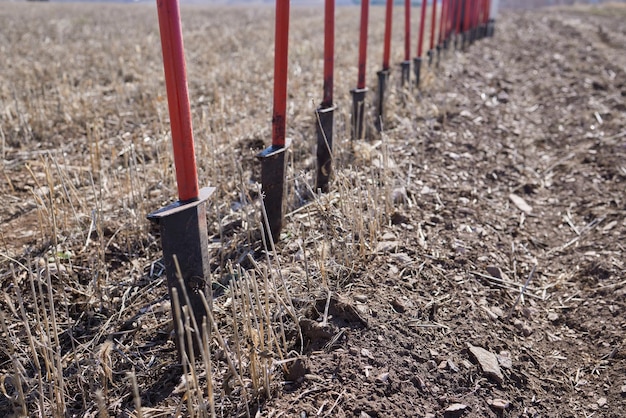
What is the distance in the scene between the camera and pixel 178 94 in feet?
5.66

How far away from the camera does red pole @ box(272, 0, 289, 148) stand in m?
2.39

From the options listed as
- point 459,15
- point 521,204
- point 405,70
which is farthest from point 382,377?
point 459,15

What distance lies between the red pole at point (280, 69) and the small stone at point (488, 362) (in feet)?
4.02

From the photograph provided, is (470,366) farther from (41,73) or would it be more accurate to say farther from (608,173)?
(41,73)

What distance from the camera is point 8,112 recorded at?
428 centimetres

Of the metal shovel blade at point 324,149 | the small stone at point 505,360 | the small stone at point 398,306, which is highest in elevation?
the metal shovel blade at point 324,149

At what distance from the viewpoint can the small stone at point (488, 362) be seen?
1903mm

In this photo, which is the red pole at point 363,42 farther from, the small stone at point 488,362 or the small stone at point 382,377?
the small stone at point 382,377

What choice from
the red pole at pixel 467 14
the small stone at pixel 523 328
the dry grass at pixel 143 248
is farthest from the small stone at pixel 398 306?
the red pole at pixel 467 14

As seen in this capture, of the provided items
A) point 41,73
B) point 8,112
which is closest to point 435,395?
point 8,112

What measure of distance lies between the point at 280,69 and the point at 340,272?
95 cm

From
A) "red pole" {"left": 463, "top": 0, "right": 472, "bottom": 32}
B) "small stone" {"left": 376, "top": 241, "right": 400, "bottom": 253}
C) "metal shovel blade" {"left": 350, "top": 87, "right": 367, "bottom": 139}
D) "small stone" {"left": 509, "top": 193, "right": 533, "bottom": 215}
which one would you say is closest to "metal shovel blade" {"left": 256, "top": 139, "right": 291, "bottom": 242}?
"small stone" {"left": 376, "top": 241, "right": 400, "bottom": 253}

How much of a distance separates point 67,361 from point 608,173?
3.54m

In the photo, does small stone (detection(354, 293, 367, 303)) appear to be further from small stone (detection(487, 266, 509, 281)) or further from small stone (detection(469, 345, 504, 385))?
small stone (detection(487, 266, 509, 281))
